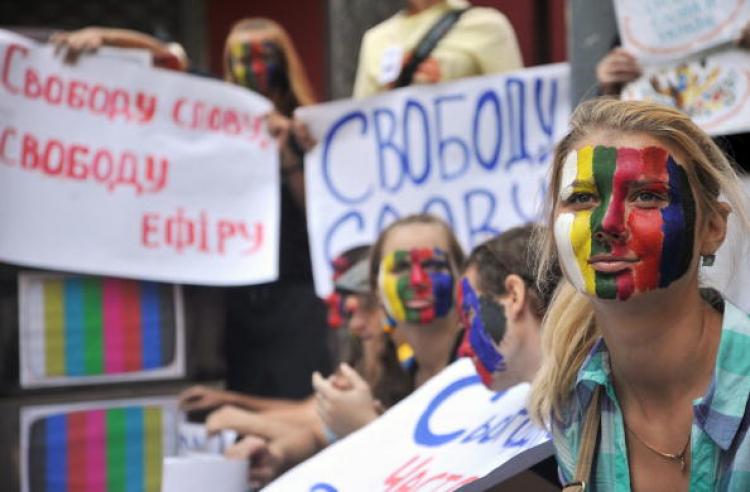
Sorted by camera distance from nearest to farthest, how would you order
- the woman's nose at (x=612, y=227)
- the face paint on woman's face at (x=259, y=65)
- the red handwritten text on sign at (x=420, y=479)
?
the woman's nose at (x=612, y=227) → the red handwritten text on sign at (x=420, y=479) → the face paint on woman's face at (x=259, y=65)

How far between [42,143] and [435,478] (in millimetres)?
2243

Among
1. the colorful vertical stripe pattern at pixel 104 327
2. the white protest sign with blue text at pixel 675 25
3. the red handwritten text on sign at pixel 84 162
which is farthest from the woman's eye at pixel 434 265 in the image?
the red handwritten text on sign at pixel 84 162

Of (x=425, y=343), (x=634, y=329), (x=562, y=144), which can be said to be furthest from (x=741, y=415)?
(x=425, y=343)

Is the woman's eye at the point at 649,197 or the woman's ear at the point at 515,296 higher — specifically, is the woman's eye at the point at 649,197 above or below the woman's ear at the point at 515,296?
above

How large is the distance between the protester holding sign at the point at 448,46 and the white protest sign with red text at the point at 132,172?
1.82 ft

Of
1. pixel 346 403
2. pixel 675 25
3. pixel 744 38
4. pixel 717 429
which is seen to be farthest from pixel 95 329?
pixel 717 429

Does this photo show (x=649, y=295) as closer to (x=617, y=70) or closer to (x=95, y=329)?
(x=617, y=70)

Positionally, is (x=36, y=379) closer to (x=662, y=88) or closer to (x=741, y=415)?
(x=662, y=88)

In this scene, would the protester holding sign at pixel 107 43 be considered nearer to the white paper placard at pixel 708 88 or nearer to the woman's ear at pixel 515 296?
the white paper placard at pixel 708 88

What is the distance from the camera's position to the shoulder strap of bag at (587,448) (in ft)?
6.88

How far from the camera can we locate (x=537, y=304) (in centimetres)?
285

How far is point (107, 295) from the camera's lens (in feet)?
14.4

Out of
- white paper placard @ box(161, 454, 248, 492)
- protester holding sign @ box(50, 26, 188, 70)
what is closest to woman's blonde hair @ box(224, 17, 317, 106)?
protester holding sign @ box(50, 26, 188, 70)

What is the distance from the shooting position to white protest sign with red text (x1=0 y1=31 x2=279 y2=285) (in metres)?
4.33
